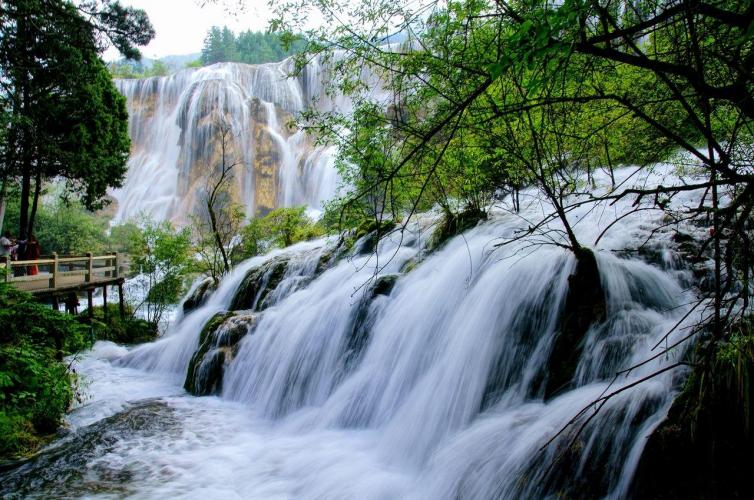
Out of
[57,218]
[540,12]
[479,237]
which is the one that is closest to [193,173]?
[57,218]

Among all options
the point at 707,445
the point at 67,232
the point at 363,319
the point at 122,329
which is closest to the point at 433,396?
the point at 363,319

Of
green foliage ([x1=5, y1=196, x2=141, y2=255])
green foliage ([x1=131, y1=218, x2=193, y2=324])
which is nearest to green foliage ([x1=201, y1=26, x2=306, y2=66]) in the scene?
green foliage ([x1=5, y1=196, x2=141, y2=255])

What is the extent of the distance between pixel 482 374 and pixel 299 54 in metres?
3.72

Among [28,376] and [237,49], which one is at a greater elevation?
[237,49]

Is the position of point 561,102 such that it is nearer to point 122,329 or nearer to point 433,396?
point 433,396

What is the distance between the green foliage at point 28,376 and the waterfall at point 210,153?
79.9ft

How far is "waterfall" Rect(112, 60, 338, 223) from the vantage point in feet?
113

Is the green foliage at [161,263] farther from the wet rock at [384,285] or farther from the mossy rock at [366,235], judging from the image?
the wet rock at [384,285]

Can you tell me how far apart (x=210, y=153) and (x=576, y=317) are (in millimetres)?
34971

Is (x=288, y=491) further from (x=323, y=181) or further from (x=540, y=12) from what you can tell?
(x=323, y=181)

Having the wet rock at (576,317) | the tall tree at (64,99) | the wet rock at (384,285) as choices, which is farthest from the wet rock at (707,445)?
the tall tree at (64,99)

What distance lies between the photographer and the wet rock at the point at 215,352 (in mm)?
8750

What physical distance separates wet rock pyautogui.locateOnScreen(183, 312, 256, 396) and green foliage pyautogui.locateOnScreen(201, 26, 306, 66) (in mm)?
66174

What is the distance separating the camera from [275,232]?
16891 mm
